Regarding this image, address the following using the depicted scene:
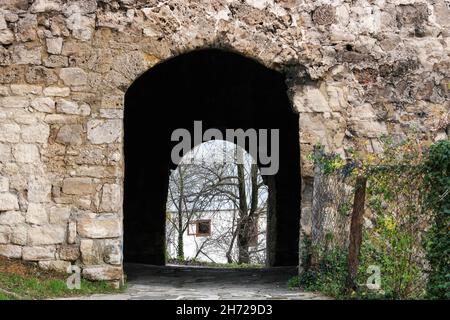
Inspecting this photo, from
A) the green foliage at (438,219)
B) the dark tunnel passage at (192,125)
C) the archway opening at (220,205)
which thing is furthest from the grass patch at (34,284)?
the archway opening at (220,205)

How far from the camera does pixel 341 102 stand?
24.8 feet

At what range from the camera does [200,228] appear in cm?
2244

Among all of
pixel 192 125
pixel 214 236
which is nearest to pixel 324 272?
pixel 192 125

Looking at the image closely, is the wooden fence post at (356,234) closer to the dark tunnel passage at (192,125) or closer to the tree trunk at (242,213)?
the dark tunnel passage at (192,125)

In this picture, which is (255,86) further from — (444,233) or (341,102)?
(444,233)

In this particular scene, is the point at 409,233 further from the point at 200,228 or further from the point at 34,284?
the point at 200,228

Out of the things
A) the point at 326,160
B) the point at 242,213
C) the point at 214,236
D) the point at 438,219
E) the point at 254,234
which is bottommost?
the point at 214,236

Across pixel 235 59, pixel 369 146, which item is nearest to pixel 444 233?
pixel 369 146

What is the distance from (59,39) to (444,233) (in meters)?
4.33

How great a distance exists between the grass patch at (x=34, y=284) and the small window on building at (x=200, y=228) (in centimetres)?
1504

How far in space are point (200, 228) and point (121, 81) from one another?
15.5 metres

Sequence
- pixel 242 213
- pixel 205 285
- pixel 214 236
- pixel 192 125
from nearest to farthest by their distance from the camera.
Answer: pixel 205 285 < pixel 192 125 < pixel 242 213 < pixel 214 236

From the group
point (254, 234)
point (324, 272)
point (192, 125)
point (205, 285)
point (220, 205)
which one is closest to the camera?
point (324, 272)

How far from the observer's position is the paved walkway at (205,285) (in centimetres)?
644
